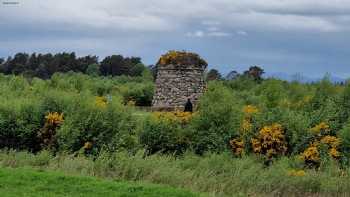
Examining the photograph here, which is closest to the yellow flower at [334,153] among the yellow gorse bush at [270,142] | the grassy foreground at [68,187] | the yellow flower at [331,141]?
the yellow flower at [331,141]

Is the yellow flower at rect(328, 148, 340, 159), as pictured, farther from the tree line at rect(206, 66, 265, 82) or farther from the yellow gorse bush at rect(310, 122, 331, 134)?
the tree line at rect(206, 66, 265, 82)

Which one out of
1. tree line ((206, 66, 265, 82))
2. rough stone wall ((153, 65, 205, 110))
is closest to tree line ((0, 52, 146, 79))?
tree line ((206, 66, 265, 82))

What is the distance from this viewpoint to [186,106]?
31.7m

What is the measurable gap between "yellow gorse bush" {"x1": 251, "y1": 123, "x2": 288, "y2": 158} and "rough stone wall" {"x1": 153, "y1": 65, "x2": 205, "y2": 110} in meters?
A: 17.1

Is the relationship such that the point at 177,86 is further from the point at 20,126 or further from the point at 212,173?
the point at 212,173

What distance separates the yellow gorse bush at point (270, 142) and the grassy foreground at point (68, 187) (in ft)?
18.6

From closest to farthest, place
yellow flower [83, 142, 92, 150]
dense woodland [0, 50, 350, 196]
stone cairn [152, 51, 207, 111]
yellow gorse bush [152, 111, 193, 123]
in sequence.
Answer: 1. dense woodland [0, 50, 350, 196]
2. yellow flower [83, 142, 92, 150]
3. yellow gorse bush [152, 111, 193, 123]
4. stone cairn [152, 51, 207, 111]

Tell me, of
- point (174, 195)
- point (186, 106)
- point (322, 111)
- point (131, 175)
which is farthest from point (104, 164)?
point (186, 106)

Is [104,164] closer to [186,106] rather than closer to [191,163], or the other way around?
[191,163]

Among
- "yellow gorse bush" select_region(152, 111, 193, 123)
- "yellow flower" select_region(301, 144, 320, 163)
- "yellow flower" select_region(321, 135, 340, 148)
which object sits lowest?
"yellow flower" select_region(301, 144, 320, 163)

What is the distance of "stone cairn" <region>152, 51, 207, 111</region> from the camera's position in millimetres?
34844

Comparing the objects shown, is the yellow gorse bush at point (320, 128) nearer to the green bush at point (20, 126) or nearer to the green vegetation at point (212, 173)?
the green vegetation at point (212, 173)

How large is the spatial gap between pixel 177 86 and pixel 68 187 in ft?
77.5

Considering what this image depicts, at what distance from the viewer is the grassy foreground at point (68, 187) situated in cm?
1124
